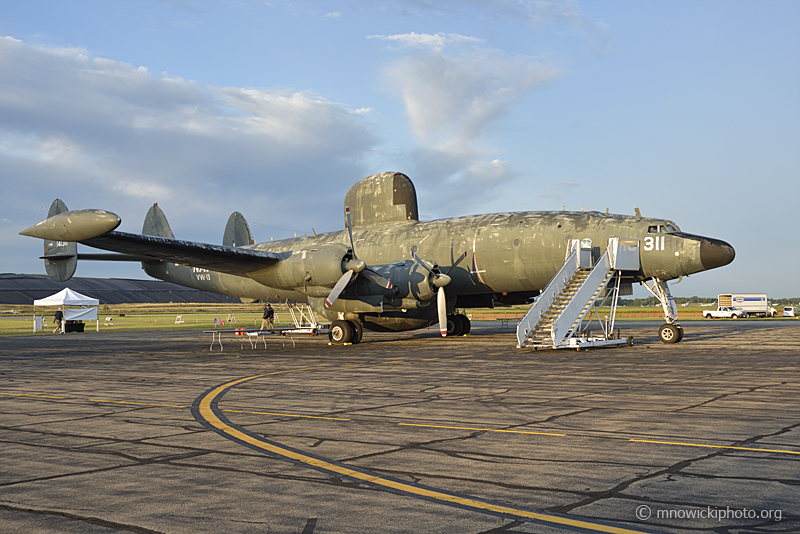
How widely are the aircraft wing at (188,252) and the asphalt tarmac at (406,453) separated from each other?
8.75m

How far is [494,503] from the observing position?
5.25m

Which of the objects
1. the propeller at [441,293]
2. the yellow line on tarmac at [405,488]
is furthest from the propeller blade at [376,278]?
the yellow line on tarmac at [405,488]

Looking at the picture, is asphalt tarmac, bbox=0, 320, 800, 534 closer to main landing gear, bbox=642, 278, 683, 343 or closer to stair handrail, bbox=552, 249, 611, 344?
stair handrail, bbox=552, 249, 611, 344

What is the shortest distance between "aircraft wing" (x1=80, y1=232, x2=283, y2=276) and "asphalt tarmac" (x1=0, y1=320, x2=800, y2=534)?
8748mm

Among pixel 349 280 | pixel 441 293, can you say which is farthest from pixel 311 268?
pixel 441 293

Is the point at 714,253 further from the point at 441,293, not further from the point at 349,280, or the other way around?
the point at 349,280

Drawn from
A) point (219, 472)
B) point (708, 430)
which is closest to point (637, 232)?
point (708, 430)

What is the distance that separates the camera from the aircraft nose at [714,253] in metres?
22.9

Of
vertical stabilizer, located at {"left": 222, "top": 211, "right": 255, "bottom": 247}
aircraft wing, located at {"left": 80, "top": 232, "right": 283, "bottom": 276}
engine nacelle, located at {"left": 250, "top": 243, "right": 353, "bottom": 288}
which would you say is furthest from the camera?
vertical stabilizer, located at {"left": 222, "top": 211, "right": 255, "bottom": 247}

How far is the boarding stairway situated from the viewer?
22344mm

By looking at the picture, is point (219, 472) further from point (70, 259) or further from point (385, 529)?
point (70, 259)

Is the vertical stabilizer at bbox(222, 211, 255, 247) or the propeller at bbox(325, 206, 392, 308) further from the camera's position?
the vertical stabilizer at bbox(222, 211, 255, 247)

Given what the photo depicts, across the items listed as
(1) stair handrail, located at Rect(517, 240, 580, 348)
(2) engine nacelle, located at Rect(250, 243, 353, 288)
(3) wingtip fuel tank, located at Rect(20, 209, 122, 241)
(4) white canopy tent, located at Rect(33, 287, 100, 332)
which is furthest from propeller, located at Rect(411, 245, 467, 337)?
(4) white canopy tent, located at Rect(33, 287, 100, 332)

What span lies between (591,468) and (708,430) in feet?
9.24
